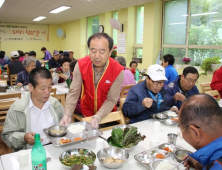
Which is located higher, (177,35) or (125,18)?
(125,18)

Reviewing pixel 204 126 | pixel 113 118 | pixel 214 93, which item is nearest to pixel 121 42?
pixel 214 93

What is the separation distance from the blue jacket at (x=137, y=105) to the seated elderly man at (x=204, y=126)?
109 centimetres

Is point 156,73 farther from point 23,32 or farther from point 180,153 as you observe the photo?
point 23,32

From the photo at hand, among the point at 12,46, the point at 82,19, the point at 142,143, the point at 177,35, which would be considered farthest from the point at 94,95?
the point at 12,46

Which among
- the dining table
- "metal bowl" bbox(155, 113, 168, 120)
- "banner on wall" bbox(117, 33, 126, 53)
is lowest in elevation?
the dining table

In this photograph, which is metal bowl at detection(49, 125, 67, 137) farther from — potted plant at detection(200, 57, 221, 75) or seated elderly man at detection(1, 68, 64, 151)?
potted plant at detection(200, 57, 221, 75)

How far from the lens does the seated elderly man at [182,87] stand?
2639 millimetres

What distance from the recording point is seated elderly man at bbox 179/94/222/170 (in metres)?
0.94

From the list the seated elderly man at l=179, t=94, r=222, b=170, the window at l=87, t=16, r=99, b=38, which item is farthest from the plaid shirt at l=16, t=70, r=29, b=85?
the window at l=87, t=16, r=99, b=38

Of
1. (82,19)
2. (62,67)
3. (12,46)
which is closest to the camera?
(62,67)

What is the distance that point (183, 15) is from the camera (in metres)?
6.07

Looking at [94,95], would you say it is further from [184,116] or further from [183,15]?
[183,15]

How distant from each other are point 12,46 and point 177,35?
34.5 ft

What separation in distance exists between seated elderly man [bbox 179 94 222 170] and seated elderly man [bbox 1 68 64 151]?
119 cm
